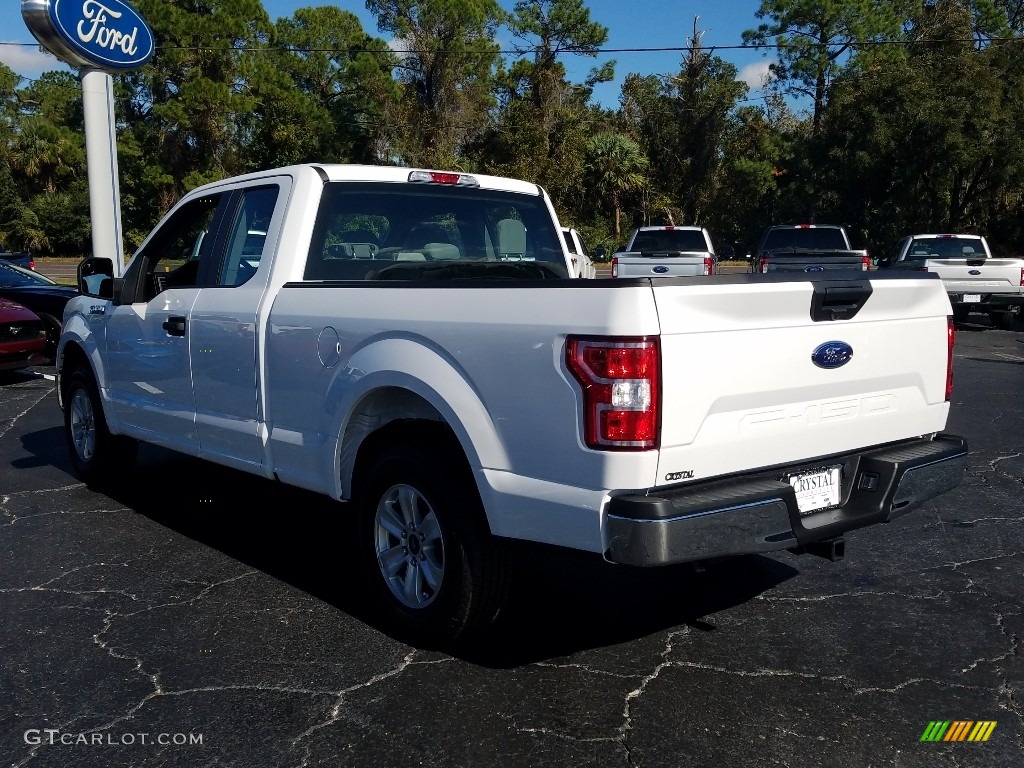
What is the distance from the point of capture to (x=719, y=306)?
327 cm

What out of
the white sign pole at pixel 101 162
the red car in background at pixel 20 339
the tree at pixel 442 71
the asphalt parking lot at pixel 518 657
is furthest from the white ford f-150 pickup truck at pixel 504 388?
the tree at pixel 442 71

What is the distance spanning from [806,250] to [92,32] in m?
11.6

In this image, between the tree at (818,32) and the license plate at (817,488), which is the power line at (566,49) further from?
the license plate at (817,488)

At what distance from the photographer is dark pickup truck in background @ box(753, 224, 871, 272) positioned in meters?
15.7

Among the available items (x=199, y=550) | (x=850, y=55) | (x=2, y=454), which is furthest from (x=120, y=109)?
(x=199, y=550)

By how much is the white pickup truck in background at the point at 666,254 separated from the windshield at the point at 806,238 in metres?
1.23

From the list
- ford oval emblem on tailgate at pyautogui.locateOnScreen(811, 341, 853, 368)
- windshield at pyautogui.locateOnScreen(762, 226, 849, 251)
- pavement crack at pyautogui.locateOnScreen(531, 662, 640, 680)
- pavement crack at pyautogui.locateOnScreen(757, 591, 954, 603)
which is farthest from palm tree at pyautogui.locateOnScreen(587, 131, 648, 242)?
pavement crack at pyautogui.locateOnScreen(531, 662, 640, 680)

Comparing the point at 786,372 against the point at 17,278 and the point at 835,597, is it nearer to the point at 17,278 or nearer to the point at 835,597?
the point at 835,597

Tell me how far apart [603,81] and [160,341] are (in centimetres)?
4852

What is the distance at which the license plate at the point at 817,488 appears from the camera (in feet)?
11.8

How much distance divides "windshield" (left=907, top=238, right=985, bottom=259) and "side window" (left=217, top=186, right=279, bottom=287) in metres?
16.3

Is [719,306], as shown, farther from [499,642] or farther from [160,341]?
[160,341]

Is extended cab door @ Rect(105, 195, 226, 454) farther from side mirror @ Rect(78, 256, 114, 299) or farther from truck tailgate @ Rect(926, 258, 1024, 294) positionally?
truck tailgate @ Rect(926, 258, 1024, 294)

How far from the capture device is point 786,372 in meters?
3.48
